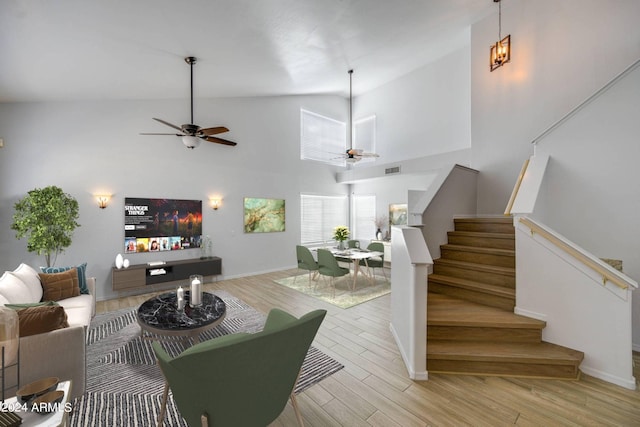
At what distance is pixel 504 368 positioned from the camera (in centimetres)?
255

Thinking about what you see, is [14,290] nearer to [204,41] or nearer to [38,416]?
[38,416]

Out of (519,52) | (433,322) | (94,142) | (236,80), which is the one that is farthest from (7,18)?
(519,52)

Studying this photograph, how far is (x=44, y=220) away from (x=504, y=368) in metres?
6.52

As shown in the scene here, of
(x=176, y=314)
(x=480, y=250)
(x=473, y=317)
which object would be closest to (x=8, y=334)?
(x=176, y=314)

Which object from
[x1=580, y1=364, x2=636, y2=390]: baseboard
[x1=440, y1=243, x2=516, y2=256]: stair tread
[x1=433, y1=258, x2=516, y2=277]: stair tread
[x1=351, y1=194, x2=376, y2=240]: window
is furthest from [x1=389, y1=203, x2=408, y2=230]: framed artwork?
[x1=580, y1=364, x2=636, y2=390]: baseboard

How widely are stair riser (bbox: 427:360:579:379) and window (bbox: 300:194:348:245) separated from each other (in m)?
5.77

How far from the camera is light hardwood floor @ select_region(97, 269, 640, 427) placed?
2.03 meters

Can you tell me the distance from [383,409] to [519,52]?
6179 millimetres

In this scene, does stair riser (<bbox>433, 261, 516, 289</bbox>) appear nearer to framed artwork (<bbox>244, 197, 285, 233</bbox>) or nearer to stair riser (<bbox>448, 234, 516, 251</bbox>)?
stair riser (<bbox>448, 234, 516, 251</bbox>)

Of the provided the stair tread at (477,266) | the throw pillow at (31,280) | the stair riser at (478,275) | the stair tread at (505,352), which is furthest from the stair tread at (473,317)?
the throw pillow at (31,280)

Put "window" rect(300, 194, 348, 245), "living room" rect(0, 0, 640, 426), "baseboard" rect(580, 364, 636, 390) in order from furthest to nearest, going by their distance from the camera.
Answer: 1. "window" rect(300, 194, 348, 245)
2. "living room" rect(0, 0, 640, 426)
3. "baseboard" rect(580, 364, 636, 390)

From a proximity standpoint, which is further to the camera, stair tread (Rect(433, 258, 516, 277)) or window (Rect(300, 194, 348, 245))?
window (Rect(300, 194, 348, 245))

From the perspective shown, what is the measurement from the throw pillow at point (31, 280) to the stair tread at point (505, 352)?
4624 millimetres

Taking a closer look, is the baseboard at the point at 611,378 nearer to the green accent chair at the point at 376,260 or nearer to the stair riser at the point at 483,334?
the stair riser at the point at 483,334
